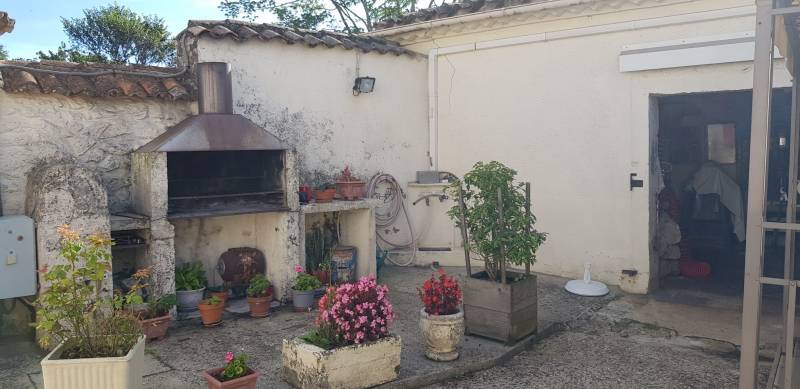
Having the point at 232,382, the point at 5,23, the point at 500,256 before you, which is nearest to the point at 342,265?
the point at 500,256

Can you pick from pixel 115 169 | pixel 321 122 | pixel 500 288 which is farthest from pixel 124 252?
pixel 500 288

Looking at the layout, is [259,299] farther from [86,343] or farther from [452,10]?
[452,10]

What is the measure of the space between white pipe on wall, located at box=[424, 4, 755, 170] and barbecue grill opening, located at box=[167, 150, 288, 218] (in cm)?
338

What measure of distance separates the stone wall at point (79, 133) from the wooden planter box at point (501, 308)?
158 inches

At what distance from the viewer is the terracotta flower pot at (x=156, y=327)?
5.94 m

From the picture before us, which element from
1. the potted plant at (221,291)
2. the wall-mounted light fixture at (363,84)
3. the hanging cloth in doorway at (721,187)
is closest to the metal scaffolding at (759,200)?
the potted plant at (221,291)

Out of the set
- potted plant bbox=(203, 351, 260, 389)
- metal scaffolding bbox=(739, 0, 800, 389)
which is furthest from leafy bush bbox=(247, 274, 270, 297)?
metal scaffolding bbox=(739, 0, 800, 389)

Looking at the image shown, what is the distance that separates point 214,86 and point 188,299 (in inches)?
97.4

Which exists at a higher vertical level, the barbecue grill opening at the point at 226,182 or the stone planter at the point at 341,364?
the barbecue grill opening at the point at 226,182

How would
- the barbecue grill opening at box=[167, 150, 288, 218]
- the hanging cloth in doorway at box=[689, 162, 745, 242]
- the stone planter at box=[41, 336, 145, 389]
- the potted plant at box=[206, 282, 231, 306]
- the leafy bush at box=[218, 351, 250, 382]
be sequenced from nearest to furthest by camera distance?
the stone planter at box=[41, 336, 145, 389] < the leafy bush at box=[218, 351, 250, 382] < the barbecue grill opening at box=[167, 150, 288, 218] < the potted plant at box=[206, 282, 231, 306] < the hanging cloth in doorway at box=[689, 162, 745, 242]

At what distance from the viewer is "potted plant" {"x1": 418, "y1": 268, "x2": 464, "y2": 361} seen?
5.36 metres

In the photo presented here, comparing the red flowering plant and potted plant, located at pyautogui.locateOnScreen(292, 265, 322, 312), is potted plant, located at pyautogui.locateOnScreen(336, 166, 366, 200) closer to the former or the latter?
potted plant, located at pyautogui.locateOnScreen(292, 265, 322, 312)

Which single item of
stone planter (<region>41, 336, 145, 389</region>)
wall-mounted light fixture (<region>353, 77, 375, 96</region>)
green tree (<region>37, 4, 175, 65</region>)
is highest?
green tree (<region>37, 4, 175, 65</region>)

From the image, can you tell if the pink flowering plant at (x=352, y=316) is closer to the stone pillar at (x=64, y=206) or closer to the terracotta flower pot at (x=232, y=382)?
the terracotta flower pot at (x=232, y=382)
